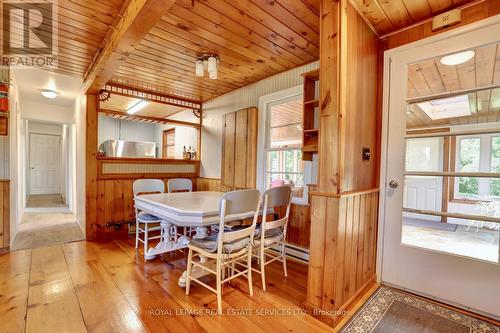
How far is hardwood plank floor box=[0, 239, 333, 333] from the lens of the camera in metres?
1.59

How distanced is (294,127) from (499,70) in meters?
1.80

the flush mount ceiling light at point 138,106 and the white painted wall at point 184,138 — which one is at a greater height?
the flush mount ceiling light at point 138,106

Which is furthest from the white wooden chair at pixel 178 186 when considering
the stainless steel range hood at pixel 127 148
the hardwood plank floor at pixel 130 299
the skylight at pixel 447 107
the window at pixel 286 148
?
→ the stainless steel range hood at pixel 127 148

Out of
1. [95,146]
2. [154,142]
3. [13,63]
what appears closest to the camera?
[13,63]

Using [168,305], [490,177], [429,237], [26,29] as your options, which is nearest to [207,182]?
[168,305]

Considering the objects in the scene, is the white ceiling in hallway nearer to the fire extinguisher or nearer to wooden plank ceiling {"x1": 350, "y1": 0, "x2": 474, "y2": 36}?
the fire extinguisher

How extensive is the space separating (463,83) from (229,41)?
2.04 metres

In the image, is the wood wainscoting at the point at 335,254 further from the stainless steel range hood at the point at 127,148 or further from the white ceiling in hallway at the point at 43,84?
the stainless steel range hood at the point at 127,148

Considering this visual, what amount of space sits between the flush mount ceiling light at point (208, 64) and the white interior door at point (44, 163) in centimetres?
667

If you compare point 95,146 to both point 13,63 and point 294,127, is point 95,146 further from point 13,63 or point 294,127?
point 294,127

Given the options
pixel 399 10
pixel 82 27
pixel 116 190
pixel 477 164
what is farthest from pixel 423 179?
pixel 116 190

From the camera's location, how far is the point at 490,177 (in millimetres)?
1711

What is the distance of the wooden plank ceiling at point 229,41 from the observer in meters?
1.92

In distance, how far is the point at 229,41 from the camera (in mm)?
2377
